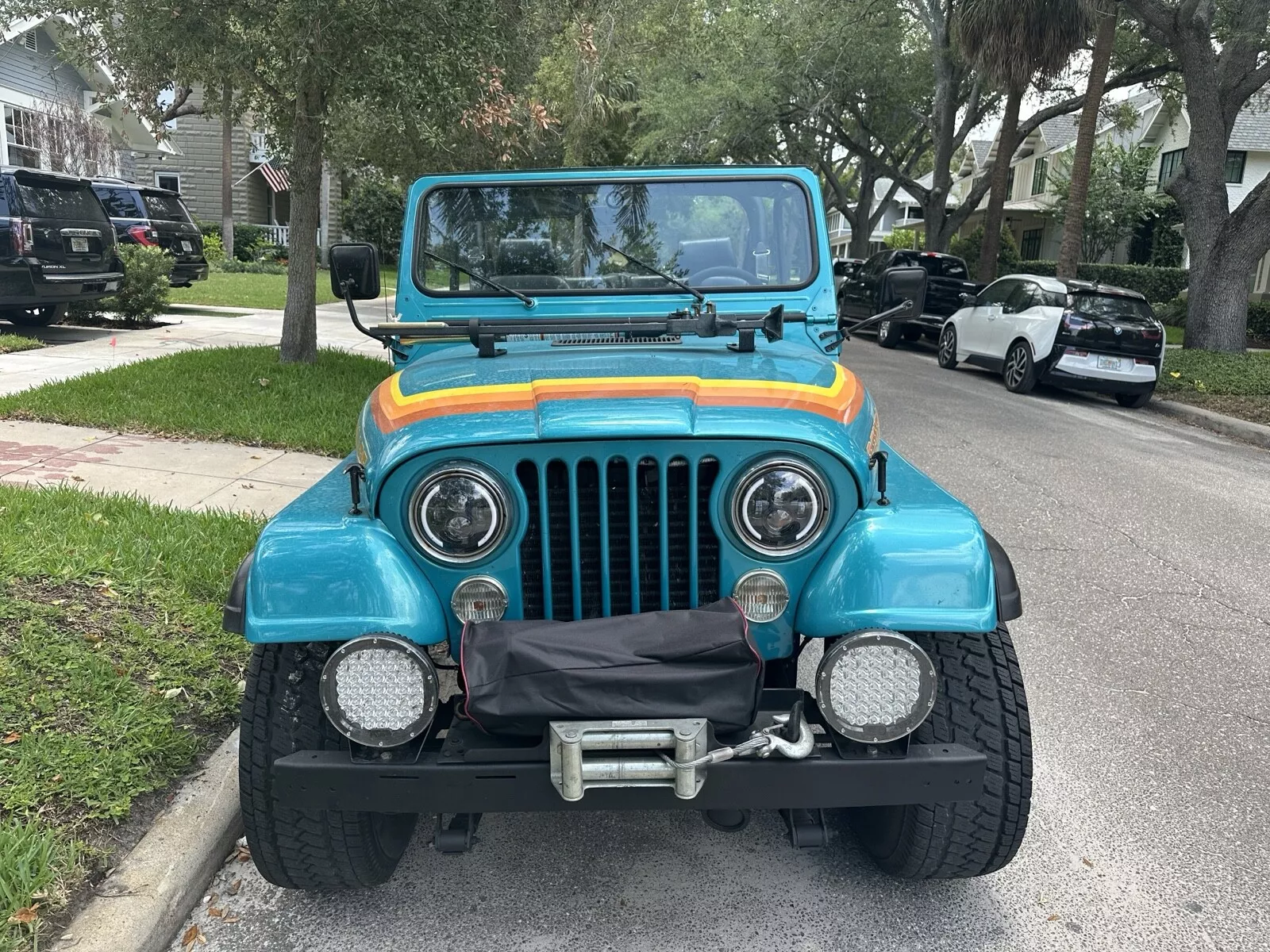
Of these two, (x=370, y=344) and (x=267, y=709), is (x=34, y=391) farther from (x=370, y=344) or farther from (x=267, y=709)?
(x=267, y=709)

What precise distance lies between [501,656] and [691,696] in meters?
0.41

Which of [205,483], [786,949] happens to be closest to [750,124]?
[205,483]

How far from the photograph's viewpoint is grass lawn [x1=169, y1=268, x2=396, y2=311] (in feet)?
57.7

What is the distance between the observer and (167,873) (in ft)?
8.81

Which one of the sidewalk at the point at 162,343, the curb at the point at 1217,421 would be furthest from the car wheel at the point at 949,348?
the sidewalk at the point at 162,343

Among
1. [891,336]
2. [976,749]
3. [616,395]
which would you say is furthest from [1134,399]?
[616,395]

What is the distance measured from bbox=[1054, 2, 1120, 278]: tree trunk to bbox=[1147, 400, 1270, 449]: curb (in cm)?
390

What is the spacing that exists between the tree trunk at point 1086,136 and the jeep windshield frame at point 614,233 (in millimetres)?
13179

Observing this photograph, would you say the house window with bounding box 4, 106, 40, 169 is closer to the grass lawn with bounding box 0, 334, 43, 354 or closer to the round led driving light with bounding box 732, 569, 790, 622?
the grass lawn with bounding box 0, 334, 43, 354

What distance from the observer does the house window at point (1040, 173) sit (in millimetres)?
38844

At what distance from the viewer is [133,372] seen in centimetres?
894

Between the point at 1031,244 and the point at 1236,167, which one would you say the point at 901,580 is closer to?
the point at 1236,167

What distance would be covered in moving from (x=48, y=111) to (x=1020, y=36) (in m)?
20.3

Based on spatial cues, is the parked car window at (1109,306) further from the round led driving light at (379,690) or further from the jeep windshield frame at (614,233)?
the round led driving light at (379,690)
